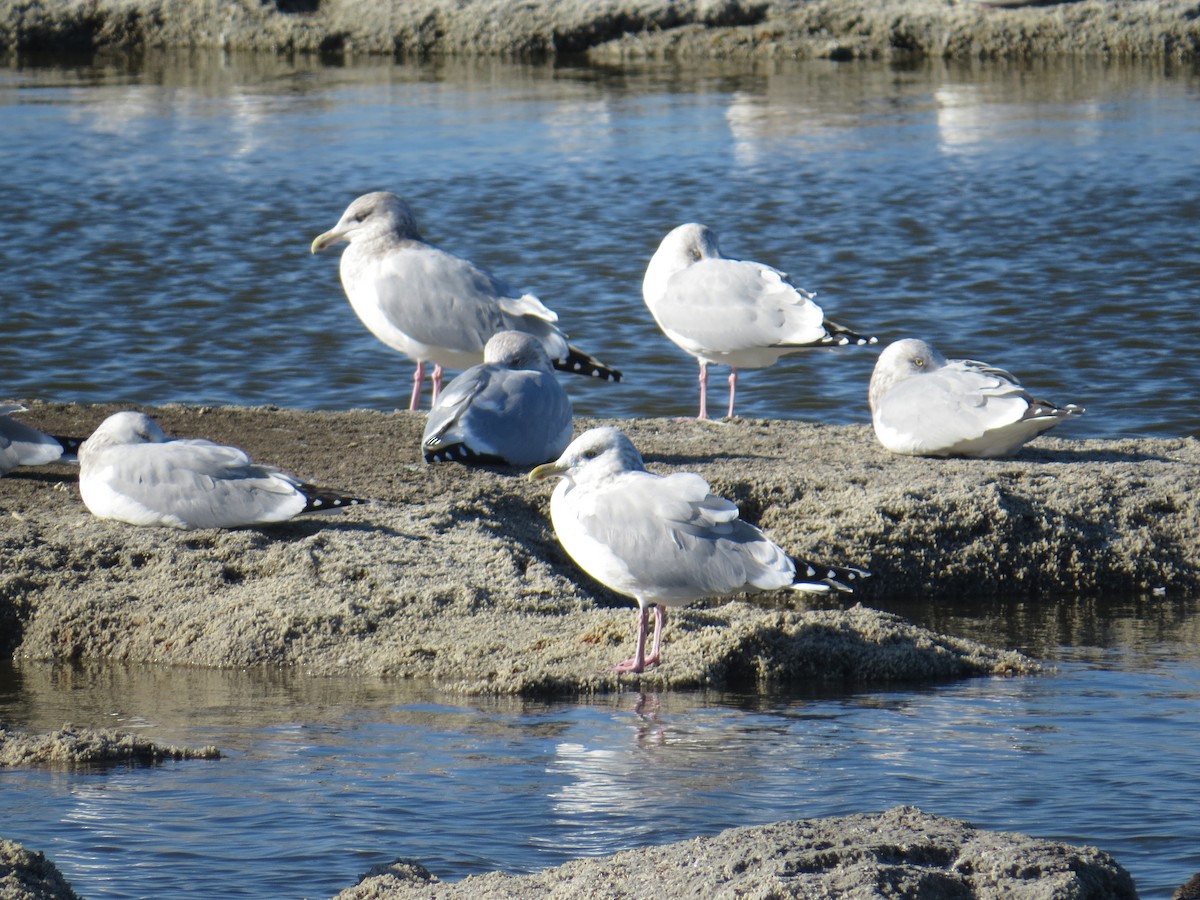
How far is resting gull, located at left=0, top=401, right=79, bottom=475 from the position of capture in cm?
651

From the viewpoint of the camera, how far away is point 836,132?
1839 centimetres

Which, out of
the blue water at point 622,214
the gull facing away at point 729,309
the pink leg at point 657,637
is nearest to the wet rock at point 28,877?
the pink leg at point 657,637

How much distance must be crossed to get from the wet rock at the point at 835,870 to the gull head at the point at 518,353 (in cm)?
396

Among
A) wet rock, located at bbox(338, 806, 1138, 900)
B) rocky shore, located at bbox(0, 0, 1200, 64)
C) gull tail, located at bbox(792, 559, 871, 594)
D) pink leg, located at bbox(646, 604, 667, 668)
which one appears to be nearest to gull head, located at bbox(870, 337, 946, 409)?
gull tail, located at bbox(792, 559, 871, 594)

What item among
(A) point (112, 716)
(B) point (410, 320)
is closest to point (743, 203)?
(B) point (410, 320)

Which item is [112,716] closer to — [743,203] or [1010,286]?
[1010,286]

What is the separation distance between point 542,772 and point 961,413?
3030 millimetres

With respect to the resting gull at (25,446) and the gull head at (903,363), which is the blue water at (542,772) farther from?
the gull head at (903,363)

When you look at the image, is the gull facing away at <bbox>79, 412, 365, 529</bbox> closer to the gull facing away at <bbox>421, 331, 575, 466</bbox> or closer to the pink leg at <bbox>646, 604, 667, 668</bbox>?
the gull facing away at <bbox>421, 331, 575, 466</bbox>

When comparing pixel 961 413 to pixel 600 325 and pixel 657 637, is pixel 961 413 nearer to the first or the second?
pixel 657 637

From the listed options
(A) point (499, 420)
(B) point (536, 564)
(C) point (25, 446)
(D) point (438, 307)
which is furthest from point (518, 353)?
(C) point (25, 446)

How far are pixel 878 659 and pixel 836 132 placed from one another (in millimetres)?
13763

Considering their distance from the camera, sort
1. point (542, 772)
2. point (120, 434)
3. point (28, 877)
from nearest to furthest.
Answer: point (28, 877) < point (542, 772) < point (120, 434)

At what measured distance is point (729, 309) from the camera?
7984 millimetres
